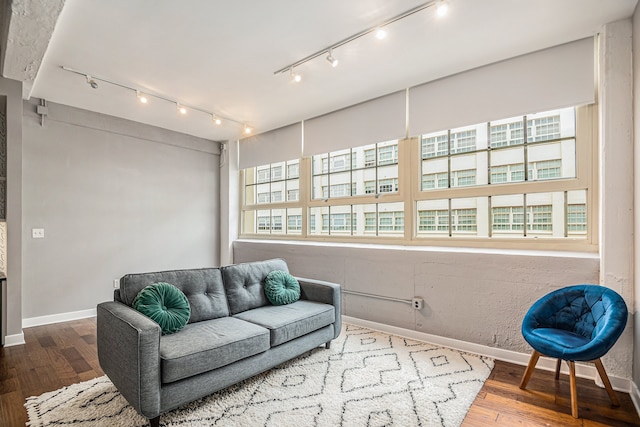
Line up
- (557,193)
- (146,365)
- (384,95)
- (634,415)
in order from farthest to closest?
(384,95), (557,193), (634,415), (146,365)

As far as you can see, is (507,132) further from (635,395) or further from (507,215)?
(635,395)

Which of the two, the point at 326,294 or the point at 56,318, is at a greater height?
the point at 326,294

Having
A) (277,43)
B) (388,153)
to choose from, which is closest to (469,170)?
(388,153)

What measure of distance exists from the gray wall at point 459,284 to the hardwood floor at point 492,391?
0.30m

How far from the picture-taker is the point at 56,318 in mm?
3842

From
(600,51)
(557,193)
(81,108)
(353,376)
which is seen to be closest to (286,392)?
(353,376)

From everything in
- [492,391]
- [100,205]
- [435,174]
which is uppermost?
[435,174]

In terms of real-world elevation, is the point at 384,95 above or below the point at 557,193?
above

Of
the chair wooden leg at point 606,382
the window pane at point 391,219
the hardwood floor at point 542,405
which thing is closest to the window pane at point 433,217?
the window pane at point 391,219

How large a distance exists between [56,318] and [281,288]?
9.65 feet

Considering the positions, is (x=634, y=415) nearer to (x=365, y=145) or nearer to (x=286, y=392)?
(x=286, y=392)

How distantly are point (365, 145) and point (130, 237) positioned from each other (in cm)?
343

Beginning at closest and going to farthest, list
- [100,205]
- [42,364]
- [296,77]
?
[42,364] → [296,77] → [100,205]

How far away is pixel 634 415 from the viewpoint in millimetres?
1977
